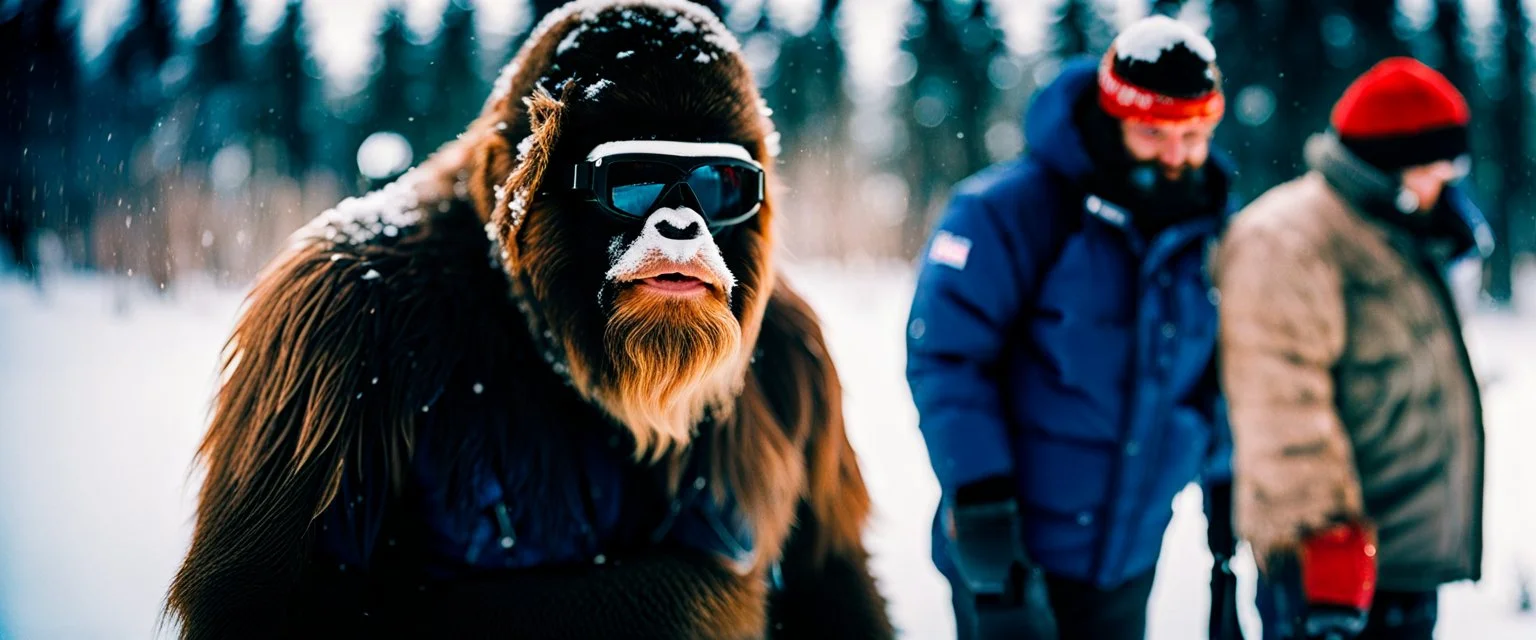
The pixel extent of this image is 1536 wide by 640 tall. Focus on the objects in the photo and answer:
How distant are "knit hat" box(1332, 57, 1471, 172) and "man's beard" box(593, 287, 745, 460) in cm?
174

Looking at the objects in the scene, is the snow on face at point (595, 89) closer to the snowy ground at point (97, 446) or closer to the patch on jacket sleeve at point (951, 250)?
the snowy ground at point (97, 446)

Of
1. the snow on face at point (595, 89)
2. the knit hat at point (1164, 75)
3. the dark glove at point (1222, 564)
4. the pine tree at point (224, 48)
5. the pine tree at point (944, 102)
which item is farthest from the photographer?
the pine tree at point (944, 102)

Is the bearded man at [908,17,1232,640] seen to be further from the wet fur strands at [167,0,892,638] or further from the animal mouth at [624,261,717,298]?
the animal mouth at [624,261,717,298]

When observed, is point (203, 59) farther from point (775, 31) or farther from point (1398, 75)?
point (775, 31)

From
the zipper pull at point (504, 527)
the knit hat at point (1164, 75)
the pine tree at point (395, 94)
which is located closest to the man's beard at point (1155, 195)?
the knit hat at point (1164, 75)

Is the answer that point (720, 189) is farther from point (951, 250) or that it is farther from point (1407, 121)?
point (1407, 121)

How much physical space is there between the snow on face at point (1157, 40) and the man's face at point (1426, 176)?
0.62 metres

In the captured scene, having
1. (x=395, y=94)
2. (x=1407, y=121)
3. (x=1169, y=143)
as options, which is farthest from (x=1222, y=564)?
(x=395, y=94)

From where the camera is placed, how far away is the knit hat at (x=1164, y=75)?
184 cm

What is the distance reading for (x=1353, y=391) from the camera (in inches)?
79.9

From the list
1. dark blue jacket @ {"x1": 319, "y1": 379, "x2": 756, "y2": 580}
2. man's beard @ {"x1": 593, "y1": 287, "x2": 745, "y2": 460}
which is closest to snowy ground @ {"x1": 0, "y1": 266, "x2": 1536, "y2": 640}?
dark blue jacket @ {"x1": 319, "y1": 379, "x2": 756, "y2": 580}

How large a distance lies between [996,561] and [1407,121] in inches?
55.7

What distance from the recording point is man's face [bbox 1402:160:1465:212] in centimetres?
211

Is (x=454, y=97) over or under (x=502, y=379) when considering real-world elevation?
over
